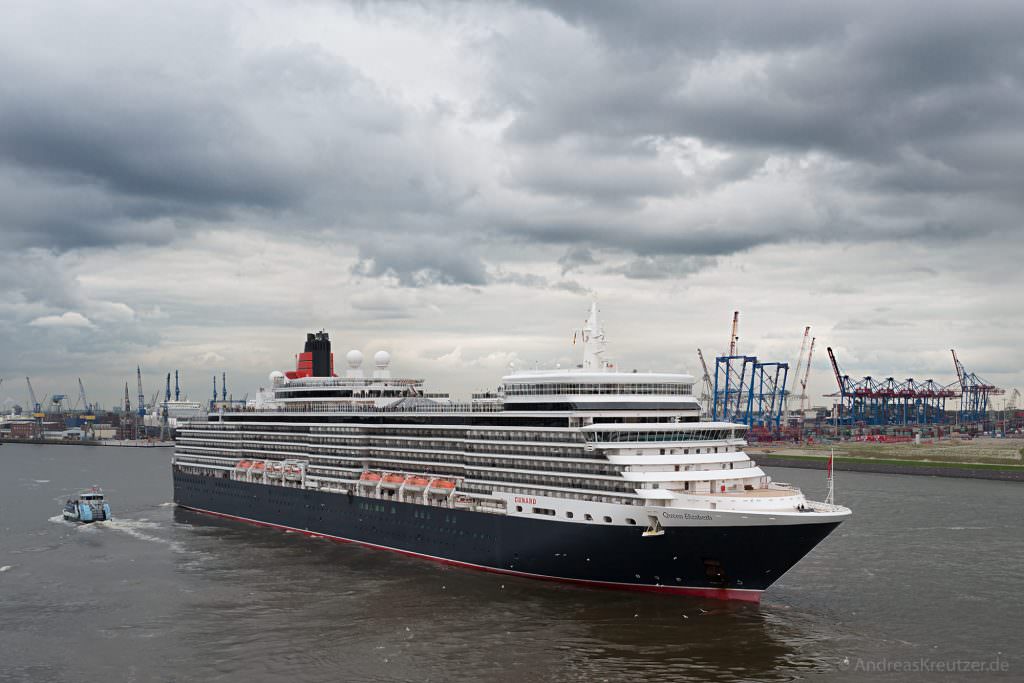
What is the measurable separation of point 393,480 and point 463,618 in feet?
50.9

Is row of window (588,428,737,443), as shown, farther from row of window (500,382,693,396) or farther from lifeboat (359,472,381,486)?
lifeboat (359,472,381,486)

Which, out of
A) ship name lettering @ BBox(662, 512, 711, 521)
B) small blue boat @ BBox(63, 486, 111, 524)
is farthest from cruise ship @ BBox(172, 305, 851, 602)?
small blue boat @ BBox(63, 486, 111, 524)

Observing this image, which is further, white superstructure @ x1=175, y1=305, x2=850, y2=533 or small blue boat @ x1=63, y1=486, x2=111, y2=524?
small blue boat @ x1=63, y1=486, x2=111, y2=524

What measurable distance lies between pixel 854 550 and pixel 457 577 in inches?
1050

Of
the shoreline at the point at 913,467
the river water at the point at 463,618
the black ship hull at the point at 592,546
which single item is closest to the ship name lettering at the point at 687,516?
the black ship hull at the point at 592,546

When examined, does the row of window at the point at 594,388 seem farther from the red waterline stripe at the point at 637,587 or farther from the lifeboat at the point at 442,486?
the red waterline stripe at the point at 637,587

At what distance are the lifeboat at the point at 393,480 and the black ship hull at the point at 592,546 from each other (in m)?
1.18

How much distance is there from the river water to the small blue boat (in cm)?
887

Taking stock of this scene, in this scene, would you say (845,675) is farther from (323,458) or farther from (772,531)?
(323,458)

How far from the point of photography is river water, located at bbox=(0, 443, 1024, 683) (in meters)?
32.3

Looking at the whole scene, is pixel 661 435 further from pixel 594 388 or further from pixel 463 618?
pixel 463 618

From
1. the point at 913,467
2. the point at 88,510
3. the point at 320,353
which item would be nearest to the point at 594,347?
the point at 320,353

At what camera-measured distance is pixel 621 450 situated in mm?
39969

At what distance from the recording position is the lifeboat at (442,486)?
4788 centimetres
